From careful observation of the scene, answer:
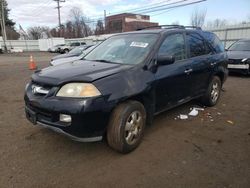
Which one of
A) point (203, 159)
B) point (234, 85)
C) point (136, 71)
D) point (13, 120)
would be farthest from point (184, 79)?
point (234, 85)

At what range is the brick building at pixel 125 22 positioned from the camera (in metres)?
55.8

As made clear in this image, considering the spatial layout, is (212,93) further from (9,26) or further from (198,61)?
(9,26)

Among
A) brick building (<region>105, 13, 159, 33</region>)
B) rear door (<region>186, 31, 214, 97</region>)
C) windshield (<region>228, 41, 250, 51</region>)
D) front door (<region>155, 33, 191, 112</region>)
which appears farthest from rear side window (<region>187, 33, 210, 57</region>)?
brick building (<region>105, 13, 159, 33</region>)

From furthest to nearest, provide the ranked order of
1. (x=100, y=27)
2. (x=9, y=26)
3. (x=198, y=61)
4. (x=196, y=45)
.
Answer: (x=9, y=26)
(x=100, y=27)
(x=196, y=45)
(x=198, y=61)

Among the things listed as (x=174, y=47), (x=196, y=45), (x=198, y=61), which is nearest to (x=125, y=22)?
(x=196, y=45)

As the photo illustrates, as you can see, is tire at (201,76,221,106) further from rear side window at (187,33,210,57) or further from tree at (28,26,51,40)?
tree at (28,26,51,40)

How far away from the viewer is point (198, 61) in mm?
5020

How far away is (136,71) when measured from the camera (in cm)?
364

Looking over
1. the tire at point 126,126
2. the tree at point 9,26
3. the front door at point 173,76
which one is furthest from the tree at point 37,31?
the tire at point 126,126

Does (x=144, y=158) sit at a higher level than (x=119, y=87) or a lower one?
lower

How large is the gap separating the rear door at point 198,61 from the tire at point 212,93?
199 mm

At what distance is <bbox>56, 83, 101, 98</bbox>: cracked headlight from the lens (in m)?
3.12

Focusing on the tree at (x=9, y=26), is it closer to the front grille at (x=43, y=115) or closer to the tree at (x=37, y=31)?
the tree at (x=37, y=31)

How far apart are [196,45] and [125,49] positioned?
173 cm
